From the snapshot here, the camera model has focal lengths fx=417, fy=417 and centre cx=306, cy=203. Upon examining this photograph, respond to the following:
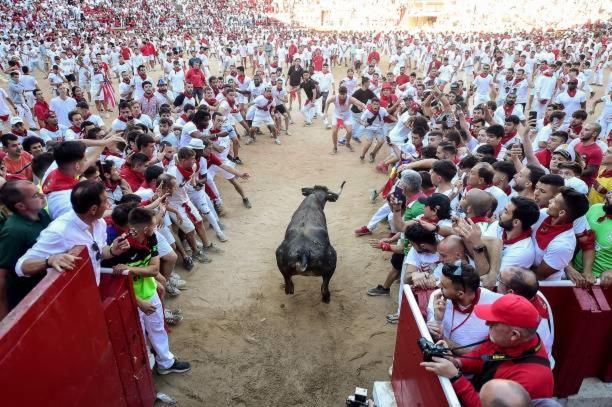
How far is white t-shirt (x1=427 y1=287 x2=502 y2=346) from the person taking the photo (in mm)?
2907

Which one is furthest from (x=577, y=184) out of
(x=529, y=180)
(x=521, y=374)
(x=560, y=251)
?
(x=521, y=374)

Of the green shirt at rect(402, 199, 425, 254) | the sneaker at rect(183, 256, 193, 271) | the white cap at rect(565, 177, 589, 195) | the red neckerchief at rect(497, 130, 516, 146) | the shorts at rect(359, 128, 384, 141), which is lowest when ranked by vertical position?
the sneaker at rect(183, 256, 193, 271)

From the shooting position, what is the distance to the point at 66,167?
4414 mm

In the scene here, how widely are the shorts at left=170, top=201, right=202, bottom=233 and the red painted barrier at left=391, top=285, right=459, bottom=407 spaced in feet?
12.5

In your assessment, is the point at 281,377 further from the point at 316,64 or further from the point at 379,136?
the point at 316,64

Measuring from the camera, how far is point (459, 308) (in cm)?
299

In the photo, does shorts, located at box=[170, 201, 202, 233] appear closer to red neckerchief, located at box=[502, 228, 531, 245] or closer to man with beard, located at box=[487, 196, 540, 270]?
man with beard, located at box=[487, 196, 540, 270]

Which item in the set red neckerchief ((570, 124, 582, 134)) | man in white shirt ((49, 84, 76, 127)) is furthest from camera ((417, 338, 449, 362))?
man in white shirt ((49, 84, 76, 127))

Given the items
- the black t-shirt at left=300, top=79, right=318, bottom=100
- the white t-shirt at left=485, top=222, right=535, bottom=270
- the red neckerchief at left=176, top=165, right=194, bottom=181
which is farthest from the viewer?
the black t-shirt at left=300, top=79, right=318, bottom=100

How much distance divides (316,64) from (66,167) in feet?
54.0

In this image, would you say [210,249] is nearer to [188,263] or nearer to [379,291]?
[188,263]

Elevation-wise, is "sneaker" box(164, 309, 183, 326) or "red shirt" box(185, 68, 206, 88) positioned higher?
"red shirt" box(185, 68, 206, 88)

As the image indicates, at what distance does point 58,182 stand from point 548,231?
16.1 ft

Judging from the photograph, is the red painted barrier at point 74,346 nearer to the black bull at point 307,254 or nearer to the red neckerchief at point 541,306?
the black bull at point 307,254
